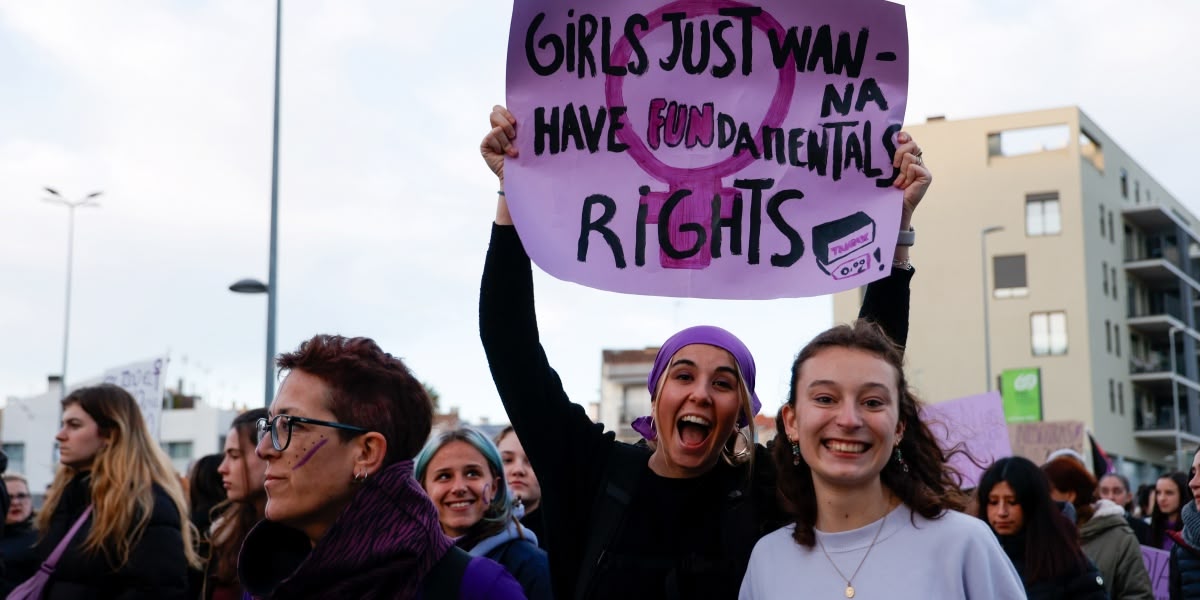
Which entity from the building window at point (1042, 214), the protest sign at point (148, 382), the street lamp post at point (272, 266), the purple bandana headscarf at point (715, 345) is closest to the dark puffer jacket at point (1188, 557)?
the purple bandana headscarf at point (715, 345)

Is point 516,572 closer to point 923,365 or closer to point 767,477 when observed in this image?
point 767,477

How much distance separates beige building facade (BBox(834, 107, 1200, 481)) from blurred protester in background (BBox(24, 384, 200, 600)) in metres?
44.4

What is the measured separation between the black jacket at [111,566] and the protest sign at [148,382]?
705cm

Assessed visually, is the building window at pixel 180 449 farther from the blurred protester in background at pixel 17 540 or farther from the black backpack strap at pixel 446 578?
the black backpack strap at pixel 446 578

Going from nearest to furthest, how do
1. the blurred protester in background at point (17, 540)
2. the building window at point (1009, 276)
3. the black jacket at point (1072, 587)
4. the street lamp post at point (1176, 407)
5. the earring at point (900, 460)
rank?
the earring at point (900, 460) → the black jacket at point (1072, 587) → the blurred protester in background at point (17, 540) → the building window at point (1009, 276) → the street lamp post at point (1176, 407)

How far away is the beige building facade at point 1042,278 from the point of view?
4934cm

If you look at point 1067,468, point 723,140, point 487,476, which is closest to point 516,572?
point 487,476

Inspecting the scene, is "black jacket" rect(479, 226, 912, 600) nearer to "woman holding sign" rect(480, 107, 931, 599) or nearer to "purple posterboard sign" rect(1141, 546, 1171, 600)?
"woman holding sign" rect(480, 107, 931, 599)

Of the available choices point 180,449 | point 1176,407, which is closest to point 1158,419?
point 1176,407

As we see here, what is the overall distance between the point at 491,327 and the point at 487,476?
1997 mm

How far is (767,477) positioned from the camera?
341 cm

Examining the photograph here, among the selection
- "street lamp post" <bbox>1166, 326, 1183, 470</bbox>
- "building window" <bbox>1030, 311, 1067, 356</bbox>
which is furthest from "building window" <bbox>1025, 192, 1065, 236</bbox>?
"street lamp post" <bbox>1166, 326, 1183, 470</bbox>

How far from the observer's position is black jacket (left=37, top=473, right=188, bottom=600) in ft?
17.7

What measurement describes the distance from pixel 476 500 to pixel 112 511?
5.37 feet
